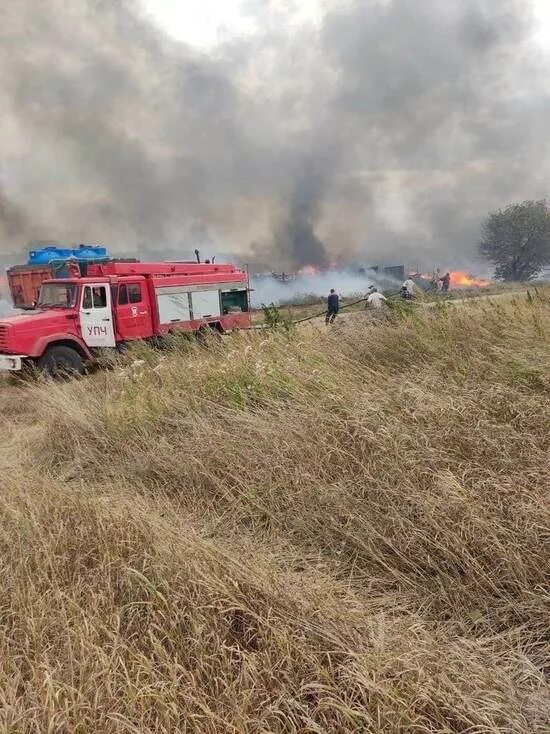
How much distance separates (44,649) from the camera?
1737mm

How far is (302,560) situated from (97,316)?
821 cm

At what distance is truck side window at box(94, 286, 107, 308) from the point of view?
30.6ft

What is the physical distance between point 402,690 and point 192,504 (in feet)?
6.11

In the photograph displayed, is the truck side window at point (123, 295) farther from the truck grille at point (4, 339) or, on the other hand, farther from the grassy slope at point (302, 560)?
the grassy slope at point (302, 560)

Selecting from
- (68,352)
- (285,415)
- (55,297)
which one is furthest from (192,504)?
(55,297)

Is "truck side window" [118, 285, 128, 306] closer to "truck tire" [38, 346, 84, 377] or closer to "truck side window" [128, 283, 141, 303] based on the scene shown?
"truck side window" [128, 283, 141, 303]

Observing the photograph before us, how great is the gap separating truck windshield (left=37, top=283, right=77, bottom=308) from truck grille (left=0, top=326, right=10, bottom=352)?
116 cm

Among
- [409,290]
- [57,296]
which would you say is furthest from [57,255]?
[409,290]

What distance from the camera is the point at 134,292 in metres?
9.89

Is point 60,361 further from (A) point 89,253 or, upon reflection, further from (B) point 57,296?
(A) point 89,253

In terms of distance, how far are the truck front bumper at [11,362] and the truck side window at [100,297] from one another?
1.82 metres

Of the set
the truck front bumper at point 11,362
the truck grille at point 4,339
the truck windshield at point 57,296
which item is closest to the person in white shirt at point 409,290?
the truck windshield at point 57,296

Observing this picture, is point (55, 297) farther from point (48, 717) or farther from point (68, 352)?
point (48, 717)

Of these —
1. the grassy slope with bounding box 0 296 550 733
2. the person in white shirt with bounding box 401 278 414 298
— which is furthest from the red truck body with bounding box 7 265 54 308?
the grassy slope with bounding box 0 296 550 733
